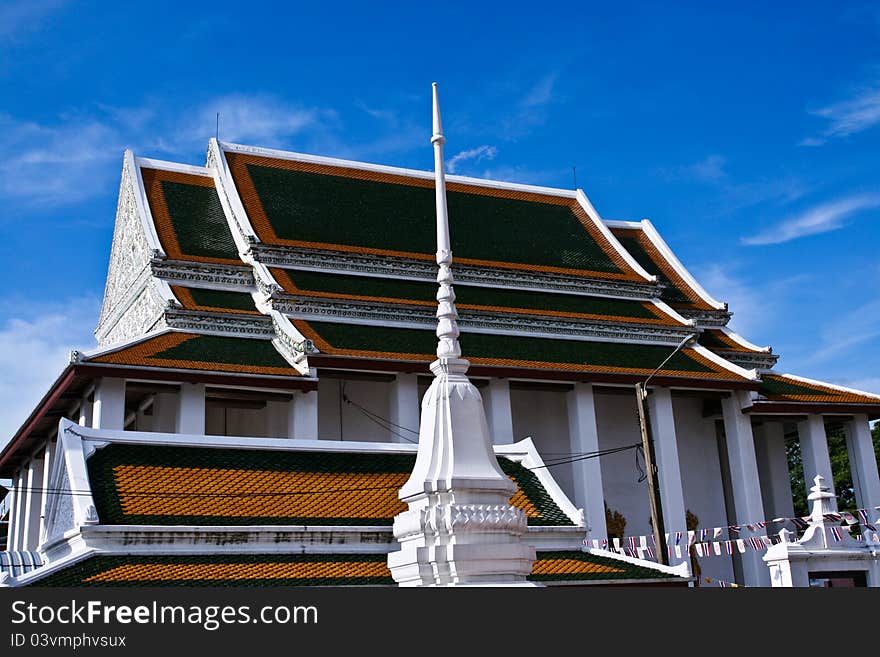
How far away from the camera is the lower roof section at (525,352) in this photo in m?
21.5

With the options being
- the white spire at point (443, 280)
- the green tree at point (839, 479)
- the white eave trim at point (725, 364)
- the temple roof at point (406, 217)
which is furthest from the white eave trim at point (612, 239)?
the white spire at point (443, 280)

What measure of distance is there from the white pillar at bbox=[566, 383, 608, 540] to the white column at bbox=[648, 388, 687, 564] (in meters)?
1.38

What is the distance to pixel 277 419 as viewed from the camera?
891 inches

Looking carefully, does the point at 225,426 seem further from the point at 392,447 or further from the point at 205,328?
the point at 392,447

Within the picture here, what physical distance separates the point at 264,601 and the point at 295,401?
15945mm

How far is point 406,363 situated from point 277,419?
11.2ft

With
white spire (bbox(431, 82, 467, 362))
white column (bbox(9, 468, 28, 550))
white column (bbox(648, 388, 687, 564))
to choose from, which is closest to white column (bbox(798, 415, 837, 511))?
white column (bbox(648, 388, 687, 564))

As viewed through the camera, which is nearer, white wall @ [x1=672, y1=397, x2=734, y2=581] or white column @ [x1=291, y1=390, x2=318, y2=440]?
white column @ [x1=291, y1=390, x2=318, y2=440]

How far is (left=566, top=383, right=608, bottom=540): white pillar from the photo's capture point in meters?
22.4

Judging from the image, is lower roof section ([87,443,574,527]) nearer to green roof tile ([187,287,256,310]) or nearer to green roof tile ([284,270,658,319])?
green roof tile ([187,287,256,310])

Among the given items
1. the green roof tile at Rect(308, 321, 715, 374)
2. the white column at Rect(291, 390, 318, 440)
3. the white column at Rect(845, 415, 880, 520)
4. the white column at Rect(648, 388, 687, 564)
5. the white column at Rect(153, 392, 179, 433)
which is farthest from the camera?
the white column at Rect(845, 415, 880, 520)

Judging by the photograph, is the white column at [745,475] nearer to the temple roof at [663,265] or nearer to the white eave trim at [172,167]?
the temple roof at [663,265]

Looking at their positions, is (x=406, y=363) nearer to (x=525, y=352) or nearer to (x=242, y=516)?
(x=525, y=352)

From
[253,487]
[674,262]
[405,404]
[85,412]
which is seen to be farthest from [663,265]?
[253,487]
